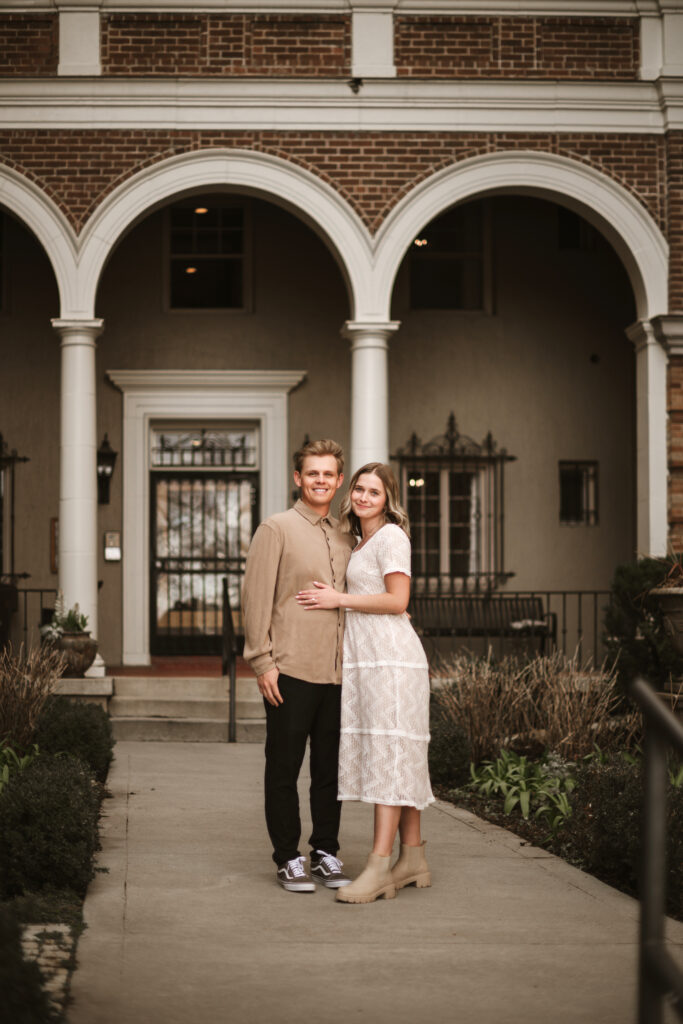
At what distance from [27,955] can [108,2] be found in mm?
→ 9906

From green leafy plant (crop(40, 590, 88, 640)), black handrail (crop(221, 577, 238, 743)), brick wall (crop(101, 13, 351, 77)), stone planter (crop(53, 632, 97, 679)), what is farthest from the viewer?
brick wall (crop(101, 13, 351, 77))

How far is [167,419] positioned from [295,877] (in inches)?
371

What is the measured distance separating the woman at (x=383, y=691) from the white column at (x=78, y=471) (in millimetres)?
6644

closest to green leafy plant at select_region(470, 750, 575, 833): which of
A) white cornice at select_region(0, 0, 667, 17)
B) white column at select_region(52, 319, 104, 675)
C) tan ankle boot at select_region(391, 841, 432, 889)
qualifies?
tan ankle boot at select_region(391, 841, 432, 889)

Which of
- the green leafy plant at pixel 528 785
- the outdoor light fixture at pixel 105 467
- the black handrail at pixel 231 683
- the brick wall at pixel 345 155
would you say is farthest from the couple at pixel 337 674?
the outdoor light fixture at pixel 105 467

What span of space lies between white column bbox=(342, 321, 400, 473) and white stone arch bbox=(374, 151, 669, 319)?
0.24m

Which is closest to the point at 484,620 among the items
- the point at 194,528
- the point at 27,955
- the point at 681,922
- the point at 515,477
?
the point at 515,477

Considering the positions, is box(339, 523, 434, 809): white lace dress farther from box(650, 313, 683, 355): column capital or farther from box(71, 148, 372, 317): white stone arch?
box(650, 313, 683, 355): column capital

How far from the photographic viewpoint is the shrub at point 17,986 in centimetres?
296

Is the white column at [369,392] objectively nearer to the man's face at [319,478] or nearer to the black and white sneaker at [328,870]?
the man's face at [319,478]

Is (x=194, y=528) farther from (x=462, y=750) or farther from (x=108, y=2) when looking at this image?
(x=462, y=750)

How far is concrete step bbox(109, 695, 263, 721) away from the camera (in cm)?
1118

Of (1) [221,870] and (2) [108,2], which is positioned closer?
(1) [221,870]

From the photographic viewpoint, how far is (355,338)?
12086 millimetres
